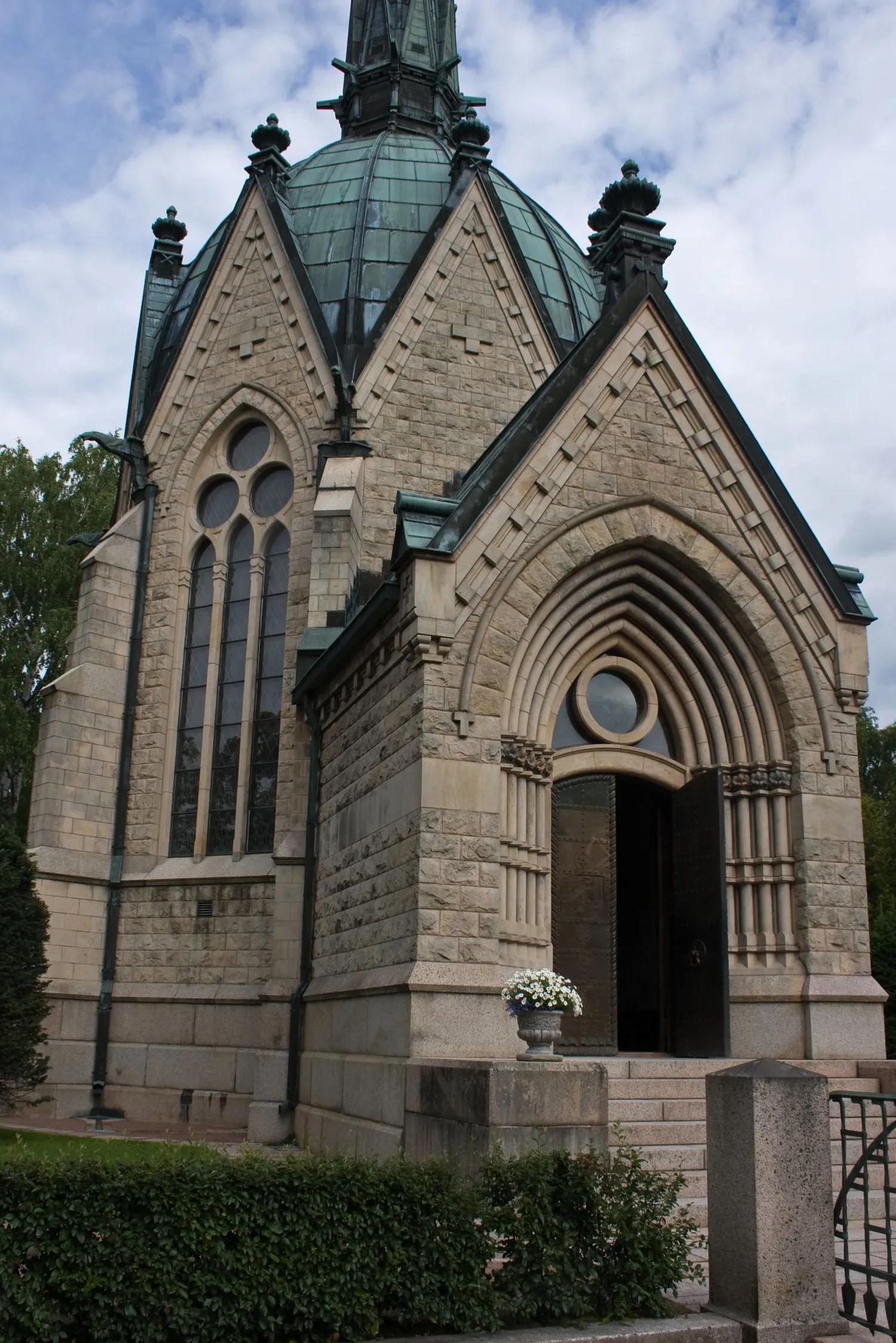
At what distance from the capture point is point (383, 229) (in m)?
20.9

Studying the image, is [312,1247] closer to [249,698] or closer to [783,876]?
[783,876]

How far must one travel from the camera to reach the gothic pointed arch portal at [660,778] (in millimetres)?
12500

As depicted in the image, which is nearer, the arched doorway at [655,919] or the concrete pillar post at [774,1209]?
the concrete pillar post at [774,1209]

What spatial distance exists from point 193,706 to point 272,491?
11.6ft

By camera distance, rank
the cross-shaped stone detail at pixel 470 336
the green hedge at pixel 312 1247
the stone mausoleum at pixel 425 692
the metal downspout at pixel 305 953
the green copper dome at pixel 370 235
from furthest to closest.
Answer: the green copper dome at pixel 370 235 < the cross-shaped stone detail at pixel 470 336 < the metal downspout at pixel 305 953 < the stone mausoleum at pixel 425 692 < the green hedge at pixel 312 1247

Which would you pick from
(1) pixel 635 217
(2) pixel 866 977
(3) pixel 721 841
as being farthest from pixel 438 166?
(2) pixel 866 977

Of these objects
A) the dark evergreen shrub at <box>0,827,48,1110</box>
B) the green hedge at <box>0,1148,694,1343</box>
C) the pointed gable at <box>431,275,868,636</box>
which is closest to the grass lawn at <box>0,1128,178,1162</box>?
the dark evergreen shrub at <box>0,827,48,1110</box>

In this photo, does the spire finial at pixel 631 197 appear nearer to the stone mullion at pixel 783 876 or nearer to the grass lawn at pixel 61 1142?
the stone mullion at pixel 783 876

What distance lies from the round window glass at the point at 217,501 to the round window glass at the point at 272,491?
35cm

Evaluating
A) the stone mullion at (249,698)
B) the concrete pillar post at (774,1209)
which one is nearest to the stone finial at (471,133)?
the stone mullion at (249,698)

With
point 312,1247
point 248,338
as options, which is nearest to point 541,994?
point 312,1247

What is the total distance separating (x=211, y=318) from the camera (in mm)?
20266

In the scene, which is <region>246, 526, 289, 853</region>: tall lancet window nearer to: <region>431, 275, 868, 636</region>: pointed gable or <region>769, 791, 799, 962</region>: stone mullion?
<region>431, 275, 868, 636</region>: pointed gable

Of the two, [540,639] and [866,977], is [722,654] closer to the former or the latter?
[540,639]
